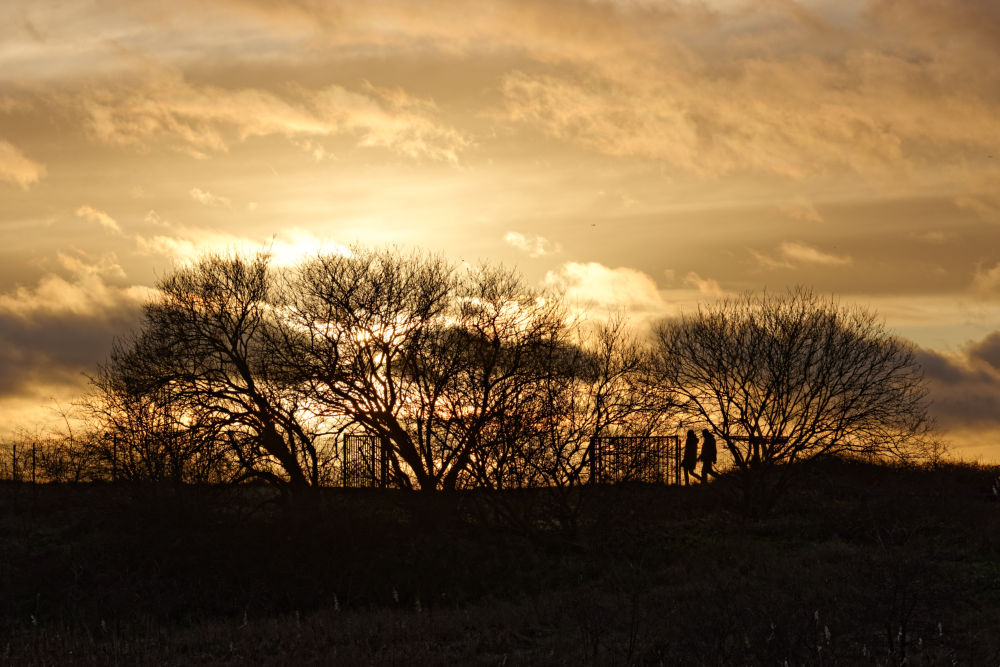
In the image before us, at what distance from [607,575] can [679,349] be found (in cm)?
1391

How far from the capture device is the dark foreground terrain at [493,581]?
47.0 ft

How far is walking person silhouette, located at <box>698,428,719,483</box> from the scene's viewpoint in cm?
3484

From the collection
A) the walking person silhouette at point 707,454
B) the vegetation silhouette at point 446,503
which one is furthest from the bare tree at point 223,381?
the walking person silhouette at point 707,454

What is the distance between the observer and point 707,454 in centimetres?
3584

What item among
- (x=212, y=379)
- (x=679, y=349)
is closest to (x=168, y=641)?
(x=212, y=379)

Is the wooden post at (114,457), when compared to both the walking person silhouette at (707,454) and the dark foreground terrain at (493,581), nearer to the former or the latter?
the dark foreground terrain at (493,581)

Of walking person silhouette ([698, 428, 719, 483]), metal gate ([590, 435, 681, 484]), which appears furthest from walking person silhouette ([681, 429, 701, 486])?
metal gate ([590, 435, 681, 484])

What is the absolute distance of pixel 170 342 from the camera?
1161 inches

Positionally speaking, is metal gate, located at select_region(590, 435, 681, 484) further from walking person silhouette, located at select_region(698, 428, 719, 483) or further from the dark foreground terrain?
walking person silhouette, located at select_region(698, 428, 719, 483)

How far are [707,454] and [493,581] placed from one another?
1519cm

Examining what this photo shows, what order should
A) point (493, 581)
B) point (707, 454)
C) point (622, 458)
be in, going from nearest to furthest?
point (493, 581)
point (622, 458)
point (707, 454)

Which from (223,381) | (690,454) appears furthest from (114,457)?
(690,454)

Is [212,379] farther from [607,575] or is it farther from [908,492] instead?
[908,492]

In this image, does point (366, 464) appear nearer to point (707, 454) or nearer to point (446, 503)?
point (446, 503)
